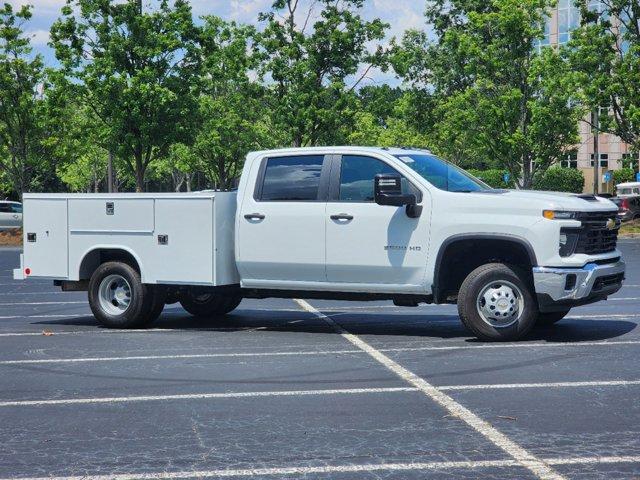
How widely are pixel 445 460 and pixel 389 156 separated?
581 centimetres

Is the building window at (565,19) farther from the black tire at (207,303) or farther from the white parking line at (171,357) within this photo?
the white parking line at (171,357)

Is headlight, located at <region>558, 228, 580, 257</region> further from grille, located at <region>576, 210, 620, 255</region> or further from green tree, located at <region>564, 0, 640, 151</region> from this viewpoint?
green tree, located at <region>564, 0, 640, 151</region>

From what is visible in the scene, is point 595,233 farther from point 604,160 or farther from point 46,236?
point 604,160

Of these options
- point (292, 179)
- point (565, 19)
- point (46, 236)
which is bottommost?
point (46, 236)

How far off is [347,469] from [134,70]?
108 feet

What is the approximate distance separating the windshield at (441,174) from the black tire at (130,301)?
342cm

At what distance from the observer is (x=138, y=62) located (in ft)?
122

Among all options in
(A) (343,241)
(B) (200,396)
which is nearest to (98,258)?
(A) (343,241)

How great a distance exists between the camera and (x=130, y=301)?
12297 millimetres

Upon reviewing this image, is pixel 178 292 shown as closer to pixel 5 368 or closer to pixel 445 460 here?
pixel 5 368

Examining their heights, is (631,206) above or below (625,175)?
below

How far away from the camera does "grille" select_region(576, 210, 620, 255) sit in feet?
33.8

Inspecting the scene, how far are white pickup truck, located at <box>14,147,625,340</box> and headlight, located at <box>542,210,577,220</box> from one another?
1 centimetres

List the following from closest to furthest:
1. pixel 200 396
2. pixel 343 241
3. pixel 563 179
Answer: pixel 200 396 < pixel 343 241 < pixel 563 179
